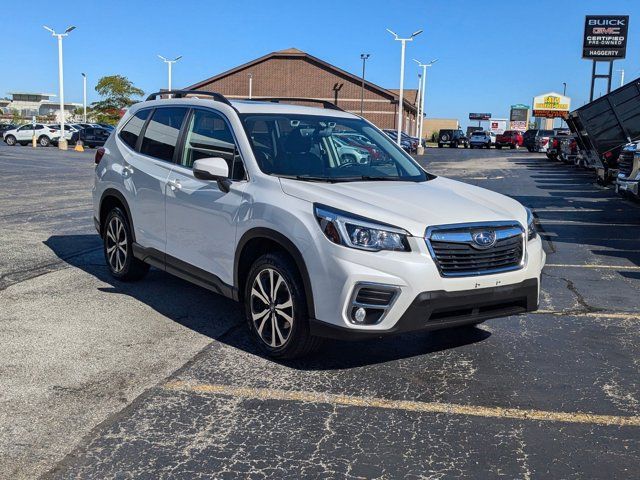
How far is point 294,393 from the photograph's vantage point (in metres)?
4.26

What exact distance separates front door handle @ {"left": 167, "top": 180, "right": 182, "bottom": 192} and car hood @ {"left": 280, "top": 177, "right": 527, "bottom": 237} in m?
1.23

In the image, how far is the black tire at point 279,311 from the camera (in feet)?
14.9

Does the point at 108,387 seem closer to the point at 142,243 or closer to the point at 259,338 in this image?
the point at 259,338

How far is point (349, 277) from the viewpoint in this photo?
13.7ft

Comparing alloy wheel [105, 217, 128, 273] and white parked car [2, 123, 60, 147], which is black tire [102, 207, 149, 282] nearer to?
alloy wheel [105, 217, 128, 273]

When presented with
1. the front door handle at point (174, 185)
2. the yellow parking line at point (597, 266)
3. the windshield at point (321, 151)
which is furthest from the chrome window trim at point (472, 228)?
the yellow parking line at point (597, 266)

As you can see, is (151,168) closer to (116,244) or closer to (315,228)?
(116,244)

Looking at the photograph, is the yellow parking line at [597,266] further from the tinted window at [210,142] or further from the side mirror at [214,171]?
the side mirror at [214,171]

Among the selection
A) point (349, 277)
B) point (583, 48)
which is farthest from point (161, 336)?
point (583, 48)

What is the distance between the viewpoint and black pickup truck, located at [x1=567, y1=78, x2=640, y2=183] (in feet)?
56.7

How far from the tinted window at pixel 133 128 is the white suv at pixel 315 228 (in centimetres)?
36

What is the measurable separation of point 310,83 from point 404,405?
7363 cm

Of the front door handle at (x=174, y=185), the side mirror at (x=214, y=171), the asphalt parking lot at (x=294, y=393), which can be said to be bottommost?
the asphalt parking lot at (x=294, y=393)

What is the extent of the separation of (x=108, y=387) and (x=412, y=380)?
1927 millimetres
